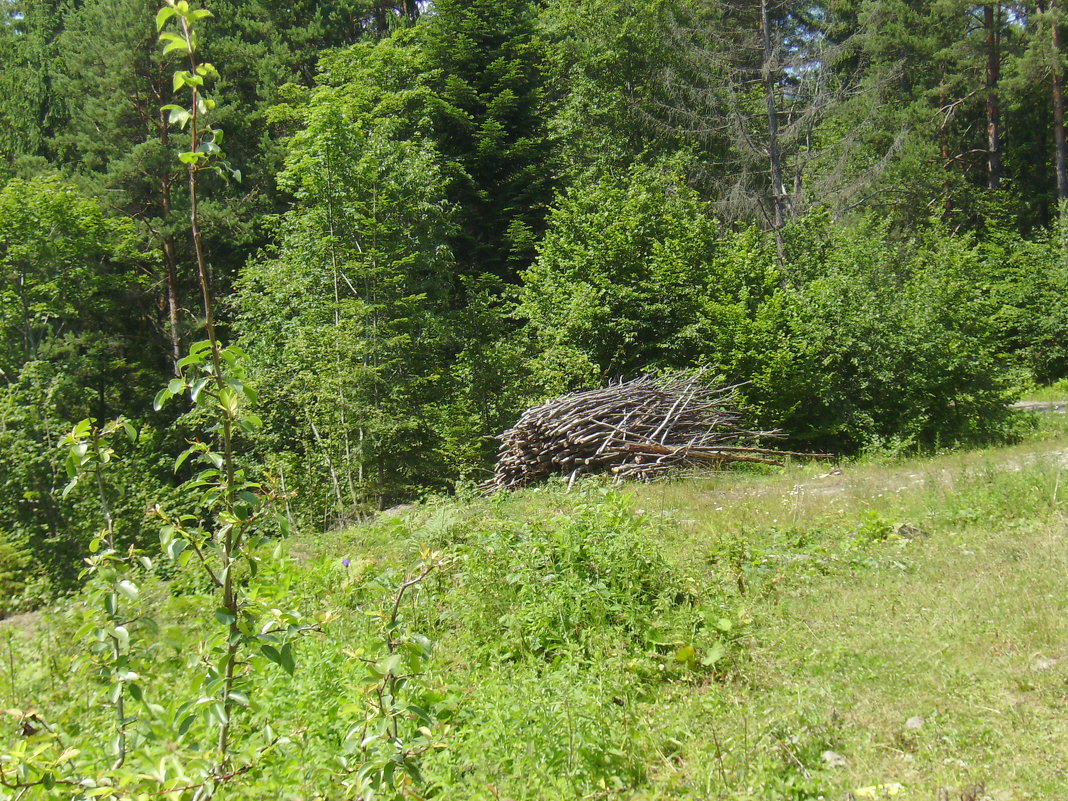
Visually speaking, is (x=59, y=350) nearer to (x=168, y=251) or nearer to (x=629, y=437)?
(x=168, y=251)

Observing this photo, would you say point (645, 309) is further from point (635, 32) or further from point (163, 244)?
point (163, 244)

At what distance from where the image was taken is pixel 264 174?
27438 millimetres

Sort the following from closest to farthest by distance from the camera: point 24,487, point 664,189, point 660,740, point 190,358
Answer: point 190,358
point 660,740
point 24,487
point 664,189

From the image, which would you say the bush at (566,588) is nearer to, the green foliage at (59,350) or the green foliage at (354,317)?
the green foliage at (354,317)

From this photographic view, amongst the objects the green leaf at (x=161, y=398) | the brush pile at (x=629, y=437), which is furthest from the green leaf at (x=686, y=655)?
the brush pile at (x=629, y=437)

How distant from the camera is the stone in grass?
3934 mm

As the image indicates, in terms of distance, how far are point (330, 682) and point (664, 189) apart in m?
21.3

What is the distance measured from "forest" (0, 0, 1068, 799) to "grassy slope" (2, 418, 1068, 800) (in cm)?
25

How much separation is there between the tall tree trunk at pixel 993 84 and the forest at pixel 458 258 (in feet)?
0.41

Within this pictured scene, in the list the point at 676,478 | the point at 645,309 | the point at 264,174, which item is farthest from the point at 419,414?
the point at 264,174

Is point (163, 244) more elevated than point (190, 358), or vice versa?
point (163, 244)

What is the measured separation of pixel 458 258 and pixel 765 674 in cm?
2163

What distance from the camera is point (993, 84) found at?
1171 inches

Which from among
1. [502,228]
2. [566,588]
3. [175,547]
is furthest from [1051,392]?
[175,547]
